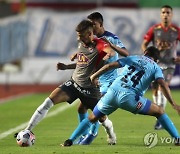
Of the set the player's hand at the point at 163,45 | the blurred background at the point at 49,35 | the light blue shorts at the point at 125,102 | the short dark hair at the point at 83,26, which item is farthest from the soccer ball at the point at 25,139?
the blurred background at the point at 49,35

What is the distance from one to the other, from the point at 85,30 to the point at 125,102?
1366 mm

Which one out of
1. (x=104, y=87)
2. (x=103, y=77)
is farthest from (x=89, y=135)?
(x=103, y=77)

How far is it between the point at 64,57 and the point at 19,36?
1896 mm

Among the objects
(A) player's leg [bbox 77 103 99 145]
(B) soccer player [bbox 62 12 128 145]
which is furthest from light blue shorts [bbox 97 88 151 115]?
(A) player's leg [bbox 77 103 99 145]

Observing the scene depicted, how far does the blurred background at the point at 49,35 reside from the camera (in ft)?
97.1

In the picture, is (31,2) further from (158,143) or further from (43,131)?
(158,143)

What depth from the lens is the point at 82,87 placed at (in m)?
14.3

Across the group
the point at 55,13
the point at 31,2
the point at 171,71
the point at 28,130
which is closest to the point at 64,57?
the point at 55,13

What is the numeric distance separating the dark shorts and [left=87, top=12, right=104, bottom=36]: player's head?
37.3 inches

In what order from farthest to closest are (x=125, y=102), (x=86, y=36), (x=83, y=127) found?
1. (x=86, y=36)
2. (x=83, y=127)
3. (x=125, y=102)

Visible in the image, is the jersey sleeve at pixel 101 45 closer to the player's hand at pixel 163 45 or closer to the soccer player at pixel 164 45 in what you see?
the soccer player at pixel 164 45

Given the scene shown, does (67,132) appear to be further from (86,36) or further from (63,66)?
(86,36)

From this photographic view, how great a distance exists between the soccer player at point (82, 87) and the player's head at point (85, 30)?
58 mm

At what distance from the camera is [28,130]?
14094mm
